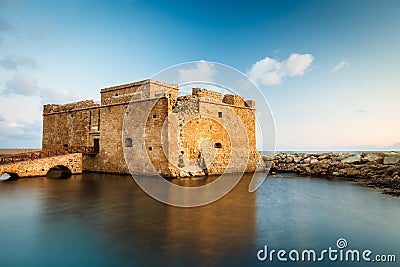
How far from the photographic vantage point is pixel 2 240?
4.50 meters

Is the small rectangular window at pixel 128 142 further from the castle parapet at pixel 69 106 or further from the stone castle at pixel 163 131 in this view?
the castle parapet at pixel 69 106

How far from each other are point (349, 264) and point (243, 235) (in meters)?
1.68

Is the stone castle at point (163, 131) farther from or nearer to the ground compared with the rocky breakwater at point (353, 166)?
farther from the ground

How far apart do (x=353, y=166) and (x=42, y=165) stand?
1684cm

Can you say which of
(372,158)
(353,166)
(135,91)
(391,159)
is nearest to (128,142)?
(135,91)

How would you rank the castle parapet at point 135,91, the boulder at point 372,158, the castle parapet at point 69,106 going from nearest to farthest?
the boulder at point 372,158 < the castle parapet at point 135,91 < the castle parapet at point 69,106

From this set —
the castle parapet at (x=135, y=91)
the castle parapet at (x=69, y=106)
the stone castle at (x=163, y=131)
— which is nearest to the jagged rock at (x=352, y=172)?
the stone castle at (x=163, y=131)

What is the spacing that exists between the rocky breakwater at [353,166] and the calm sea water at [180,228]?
4097 mm

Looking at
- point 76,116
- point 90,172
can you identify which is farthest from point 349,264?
point 76,116

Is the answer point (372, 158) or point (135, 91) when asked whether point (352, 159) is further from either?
point (135, 91)

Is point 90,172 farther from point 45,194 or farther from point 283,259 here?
point 283,259

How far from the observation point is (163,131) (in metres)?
13.0

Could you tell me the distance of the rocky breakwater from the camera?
1177 cm

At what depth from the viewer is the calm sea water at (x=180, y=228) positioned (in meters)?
3.86
